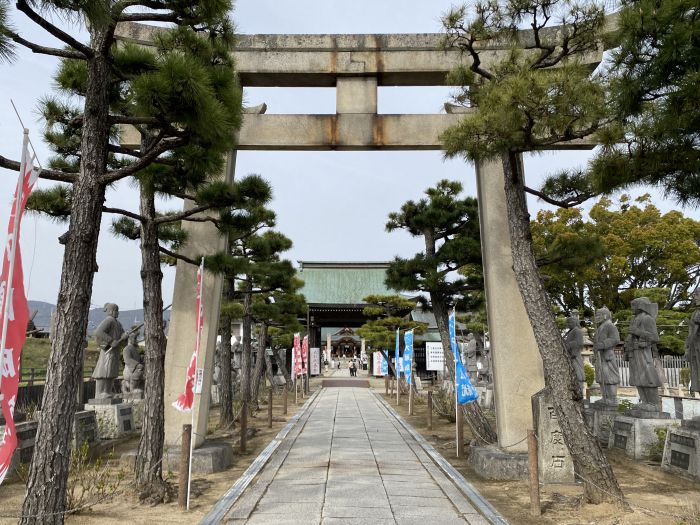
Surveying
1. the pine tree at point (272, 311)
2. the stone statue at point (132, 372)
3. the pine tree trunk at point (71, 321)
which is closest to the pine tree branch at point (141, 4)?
the pine tree trunk at point (71, 321)

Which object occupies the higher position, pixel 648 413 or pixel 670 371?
pixel 670 371

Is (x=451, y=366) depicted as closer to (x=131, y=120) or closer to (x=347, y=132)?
(x=347, y=132)

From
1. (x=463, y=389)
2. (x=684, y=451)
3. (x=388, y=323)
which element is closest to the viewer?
(x=684, y=451)

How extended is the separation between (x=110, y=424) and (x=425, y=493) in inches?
305

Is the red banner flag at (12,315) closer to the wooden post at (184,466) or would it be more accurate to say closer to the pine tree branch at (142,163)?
the pine tree branch at (142,163)

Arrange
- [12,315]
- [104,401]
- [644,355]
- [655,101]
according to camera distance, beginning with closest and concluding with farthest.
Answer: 1. [12,315]
2. [655,101]
3. [644,355]
4. [104,401]

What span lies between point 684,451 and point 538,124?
5.30 m

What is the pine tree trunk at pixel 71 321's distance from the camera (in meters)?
4.12

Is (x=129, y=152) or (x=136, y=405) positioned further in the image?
(x=136, y=405)

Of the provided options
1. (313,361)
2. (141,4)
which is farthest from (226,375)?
(313,361)

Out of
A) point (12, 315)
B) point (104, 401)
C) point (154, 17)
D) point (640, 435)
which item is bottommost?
point (640, 435)

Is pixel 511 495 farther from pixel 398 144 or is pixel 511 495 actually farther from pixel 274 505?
pixel 398 144

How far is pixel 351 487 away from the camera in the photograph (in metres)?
6.71

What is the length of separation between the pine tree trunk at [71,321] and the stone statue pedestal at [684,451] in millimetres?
7781
